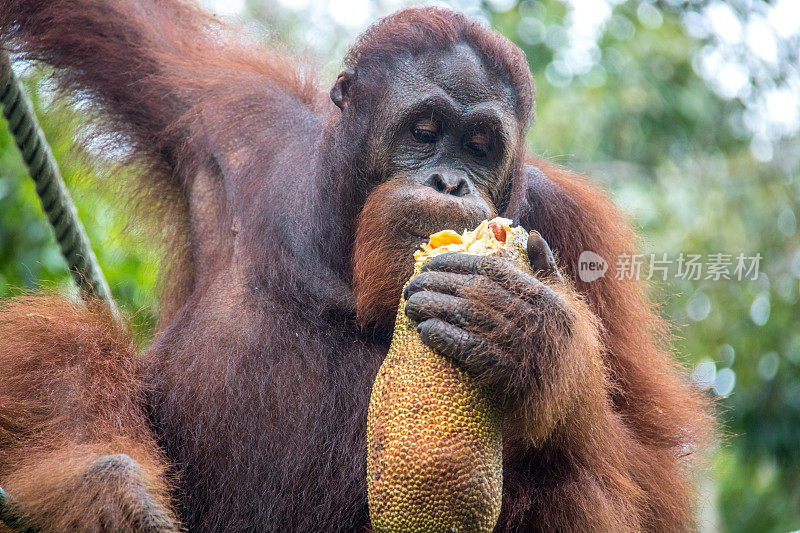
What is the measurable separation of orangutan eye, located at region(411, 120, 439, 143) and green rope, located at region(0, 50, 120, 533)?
4.33 ft

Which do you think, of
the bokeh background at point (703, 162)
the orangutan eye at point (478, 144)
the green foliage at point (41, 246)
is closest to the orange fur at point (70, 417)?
the green foliage at point (41, 246)

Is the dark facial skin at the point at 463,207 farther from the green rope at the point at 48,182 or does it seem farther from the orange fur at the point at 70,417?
the green rope at the point at 48,182

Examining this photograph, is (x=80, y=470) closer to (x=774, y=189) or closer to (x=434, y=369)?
(x=434, y=369)

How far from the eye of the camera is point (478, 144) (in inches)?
108

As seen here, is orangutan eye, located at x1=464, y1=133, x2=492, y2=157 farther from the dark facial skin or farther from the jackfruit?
the jackfruit

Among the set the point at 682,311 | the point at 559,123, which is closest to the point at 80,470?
the point at 559,123

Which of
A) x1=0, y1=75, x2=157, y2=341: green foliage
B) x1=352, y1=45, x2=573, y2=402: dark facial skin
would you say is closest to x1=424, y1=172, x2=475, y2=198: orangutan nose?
x1=352, y1=45, x2=573, y2=402: dark facial skin

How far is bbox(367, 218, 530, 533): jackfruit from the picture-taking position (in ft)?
6.37

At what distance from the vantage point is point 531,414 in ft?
7.19

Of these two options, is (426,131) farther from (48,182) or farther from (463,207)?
(48,182)

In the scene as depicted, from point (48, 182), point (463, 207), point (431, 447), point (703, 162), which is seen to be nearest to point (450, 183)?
point (463, 207)

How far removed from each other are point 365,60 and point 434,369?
1.32m

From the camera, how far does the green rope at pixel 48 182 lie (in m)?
3.05

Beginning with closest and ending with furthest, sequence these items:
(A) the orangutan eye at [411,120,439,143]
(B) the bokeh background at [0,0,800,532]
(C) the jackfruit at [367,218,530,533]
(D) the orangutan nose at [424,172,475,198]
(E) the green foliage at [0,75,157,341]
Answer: (C) the jackfruit at [367,218,530,533], (D) the orangutan nose at [424,172,475,198], (A) the orangutan eye at [411,120,439,143], (E) the green foliage at [0,75,157,341], (B) the bokeh background at [0,0,800,532]
